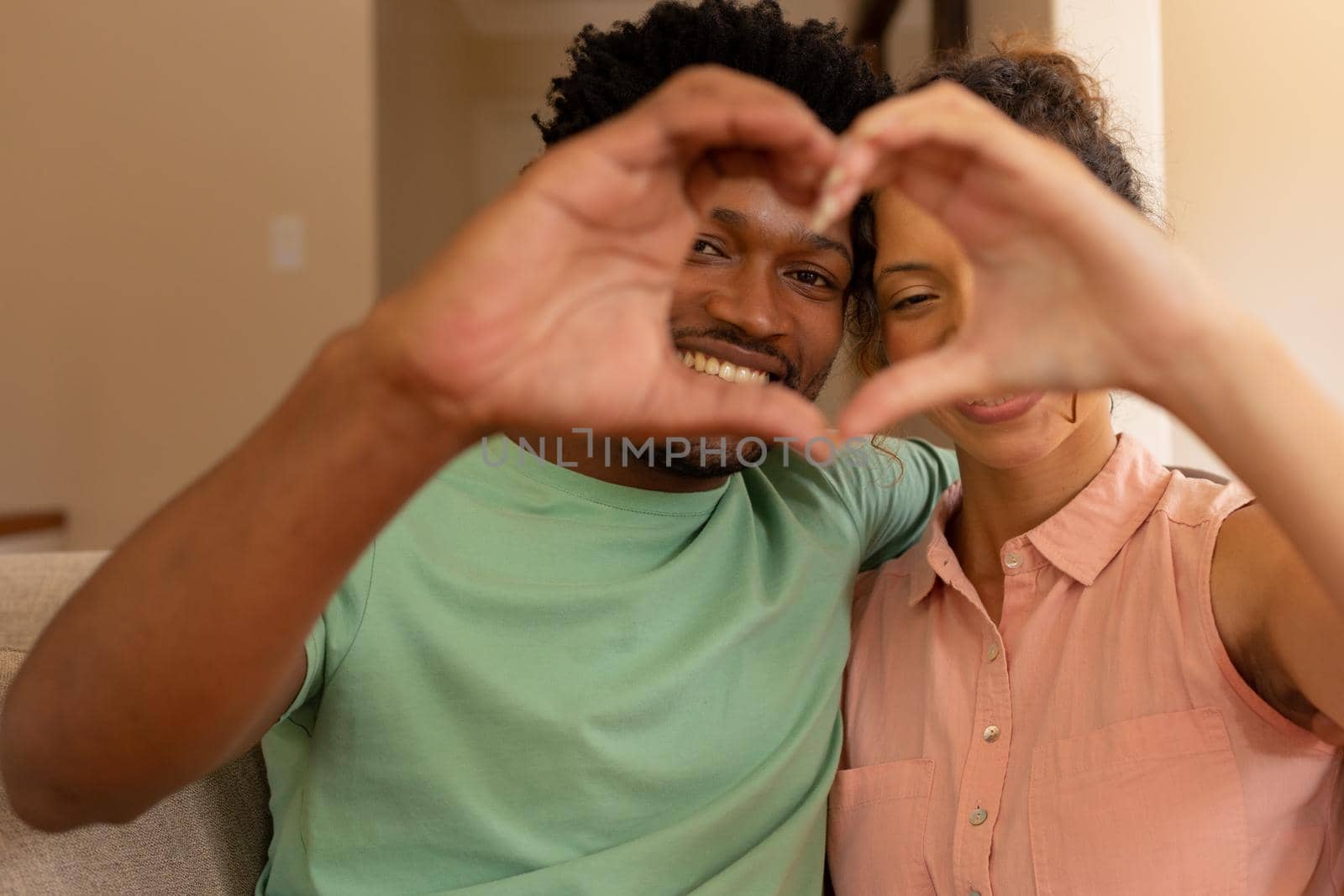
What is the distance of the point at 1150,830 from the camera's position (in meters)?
0.88

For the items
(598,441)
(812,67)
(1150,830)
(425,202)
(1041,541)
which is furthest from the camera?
(425,202)

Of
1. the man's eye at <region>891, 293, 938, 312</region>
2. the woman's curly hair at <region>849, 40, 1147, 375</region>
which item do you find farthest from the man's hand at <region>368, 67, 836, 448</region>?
the woman's curly hair at <region>849, 40, 1147, 375</region>

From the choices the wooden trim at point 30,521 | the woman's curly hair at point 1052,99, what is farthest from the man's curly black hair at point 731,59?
the wooden trim at point 30,521

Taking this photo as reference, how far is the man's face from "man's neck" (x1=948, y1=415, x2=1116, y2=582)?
237 mm

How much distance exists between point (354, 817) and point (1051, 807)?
600 millimetres

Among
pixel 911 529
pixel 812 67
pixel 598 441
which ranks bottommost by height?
pixel 911 529

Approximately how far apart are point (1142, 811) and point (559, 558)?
1.80 ft

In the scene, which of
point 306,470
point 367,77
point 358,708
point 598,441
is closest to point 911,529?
point 598,441

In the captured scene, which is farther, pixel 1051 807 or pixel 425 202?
pixel 425 202

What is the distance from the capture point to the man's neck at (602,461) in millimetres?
1113

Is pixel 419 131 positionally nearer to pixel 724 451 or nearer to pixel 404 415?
pixel 724 451

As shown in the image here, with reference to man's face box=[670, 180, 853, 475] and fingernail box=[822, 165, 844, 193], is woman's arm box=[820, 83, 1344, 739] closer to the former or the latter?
fingernail box=[822, 165, 844, 193]

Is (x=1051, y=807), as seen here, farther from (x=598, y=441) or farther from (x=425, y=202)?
(x=425, y=202)

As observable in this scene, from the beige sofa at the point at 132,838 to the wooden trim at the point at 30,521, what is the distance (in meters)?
1.84
